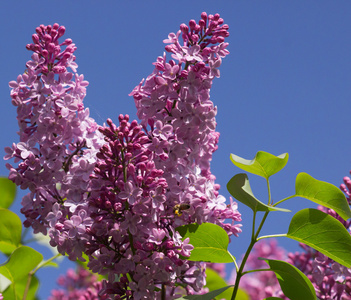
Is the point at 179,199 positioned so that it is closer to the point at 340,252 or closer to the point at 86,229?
the point at 86,229

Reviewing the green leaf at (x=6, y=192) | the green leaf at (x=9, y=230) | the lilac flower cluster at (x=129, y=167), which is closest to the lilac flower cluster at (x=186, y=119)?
the lilac flower cluster at (x=129, y=167)

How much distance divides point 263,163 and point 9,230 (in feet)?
3.98

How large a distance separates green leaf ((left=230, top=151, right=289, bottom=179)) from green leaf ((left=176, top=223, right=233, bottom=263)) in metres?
0.21

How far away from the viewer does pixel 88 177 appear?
1.55 m

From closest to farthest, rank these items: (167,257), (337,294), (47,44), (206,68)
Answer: (167,257), (206,68), (47,44), (337,294)

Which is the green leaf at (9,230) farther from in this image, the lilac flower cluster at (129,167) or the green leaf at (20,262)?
the lilac flower cluster at (129,167)

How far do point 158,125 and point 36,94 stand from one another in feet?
1.42

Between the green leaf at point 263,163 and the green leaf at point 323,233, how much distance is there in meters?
0.16

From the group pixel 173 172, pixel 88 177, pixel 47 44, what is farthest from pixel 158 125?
pixel 47 44

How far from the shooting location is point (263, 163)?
1630 millimetres

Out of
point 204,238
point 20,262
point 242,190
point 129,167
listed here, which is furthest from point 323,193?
point 20,262

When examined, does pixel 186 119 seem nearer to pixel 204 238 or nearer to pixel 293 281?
pixel 204 238

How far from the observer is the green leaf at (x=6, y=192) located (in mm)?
2482

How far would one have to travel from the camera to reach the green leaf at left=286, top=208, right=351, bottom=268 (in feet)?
5.11
